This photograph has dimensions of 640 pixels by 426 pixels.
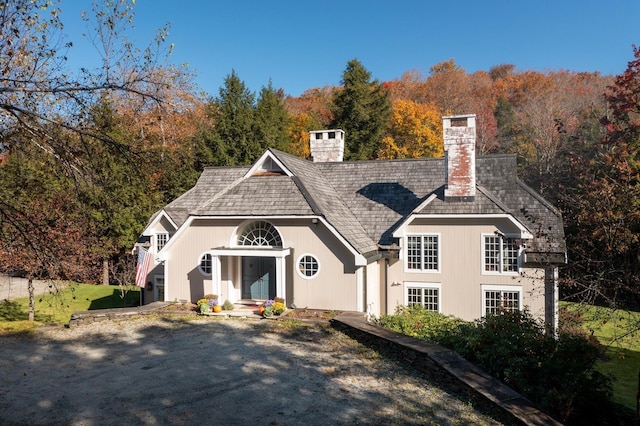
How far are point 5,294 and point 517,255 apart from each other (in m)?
29.2

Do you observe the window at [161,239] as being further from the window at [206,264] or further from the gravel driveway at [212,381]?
the gravel driveway at [212,381]

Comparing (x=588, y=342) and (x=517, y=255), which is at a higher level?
(x=517, y=255)

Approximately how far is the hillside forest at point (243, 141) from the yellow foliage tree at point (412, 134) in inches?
4.8

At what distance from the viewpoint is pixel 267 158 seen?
18.9 metres

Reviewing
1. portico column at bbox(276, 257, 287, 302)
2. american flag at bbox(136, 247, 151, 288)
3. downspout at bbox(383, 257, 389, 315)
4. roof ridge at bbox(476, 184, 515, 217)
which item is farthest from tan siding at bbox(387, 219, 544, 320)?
american flag at bbox(136, 247, 151, 288)

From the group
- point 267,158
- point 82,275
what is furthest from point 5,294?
point 267,158

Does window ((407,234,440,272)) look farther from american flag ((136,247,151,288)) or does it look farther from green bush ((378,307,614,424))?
american flag ((136,247,151,288))

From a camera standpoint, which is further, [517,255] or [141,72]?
[517,255]

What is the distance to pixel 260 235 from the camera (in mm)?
17562

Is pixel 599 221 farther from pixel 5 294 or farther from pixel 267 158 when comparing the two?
pixel 5 294

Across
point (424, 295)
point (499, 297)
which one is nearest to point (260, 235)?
point (424, 295)

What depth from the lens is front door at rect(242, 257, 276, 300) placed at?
18.2 m

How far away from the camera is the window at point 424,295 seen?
18.5 metres

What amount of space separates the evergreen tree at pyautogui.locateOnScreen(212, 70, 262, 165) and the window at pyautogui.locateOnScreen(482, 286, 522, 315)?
2221cm
